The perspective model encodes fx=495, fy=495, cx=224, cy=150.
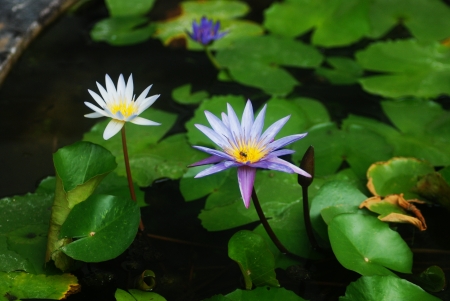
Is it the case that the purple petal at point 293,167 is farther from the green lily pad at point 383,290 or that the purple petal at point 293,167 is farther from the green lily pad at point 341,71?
the green lily pad at point 341,71

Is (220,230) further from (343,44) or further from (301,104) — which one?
(343,44)

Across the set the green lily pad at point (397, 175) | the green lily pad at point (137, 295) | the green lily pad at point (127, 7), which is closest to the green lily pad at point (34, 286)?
the green lily pad at point (137, 295)

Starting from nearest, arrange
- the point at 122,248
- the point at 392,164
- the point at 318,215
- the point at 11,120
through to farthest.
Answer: the point at 122,248
the point at 318,215
the point at 392,164
the point at 11,120

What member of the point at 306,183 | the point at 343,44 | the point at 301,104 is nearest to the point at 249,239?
the point at 306,183

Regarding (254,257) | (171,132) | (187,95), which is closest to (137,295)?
(254,257)

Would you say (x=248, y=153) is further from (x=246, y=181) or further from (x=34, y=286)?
(x=34, y=286)

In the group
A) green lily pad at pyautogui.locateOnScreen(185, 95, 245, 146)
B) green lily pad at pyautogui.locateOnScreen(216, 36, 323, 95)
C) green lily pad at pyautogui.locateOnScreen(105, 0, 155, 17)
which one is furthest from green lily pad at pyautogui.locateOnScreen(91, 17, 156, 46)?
green lily pad at pyautogui.locateOnScreen(185, 95, 245, 146)
